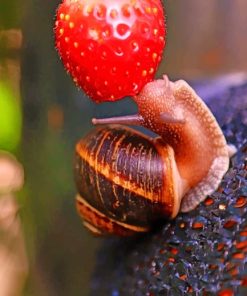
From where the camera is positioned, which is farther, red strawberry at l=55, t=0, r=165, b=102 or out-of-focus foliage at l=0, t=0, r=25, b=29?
out-of-focus foliage at l=0, t=0, r=25, b=29

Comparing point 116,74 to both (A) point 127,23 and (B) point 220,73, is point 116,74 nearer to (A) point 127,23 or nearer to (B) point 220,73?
(A) point 127,23

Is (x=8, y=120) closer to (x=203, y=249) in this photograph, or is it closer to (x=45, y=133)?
(x=45, y=133)

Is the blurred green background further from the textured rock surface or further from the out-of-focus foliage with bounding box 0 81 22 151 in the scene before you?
the textured rock surface

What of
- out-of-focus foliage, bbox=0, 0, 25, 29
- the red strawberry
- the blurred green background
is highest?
the red strawberry

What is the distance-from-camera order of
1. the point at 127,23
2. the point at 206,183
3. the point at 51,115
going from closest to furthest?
the point at 127,23 < the point at 206,183 < the point at 51,115

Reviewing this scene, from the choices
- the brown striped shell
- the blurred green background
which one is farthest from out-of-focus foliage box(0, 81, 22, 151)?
the brown striped shell

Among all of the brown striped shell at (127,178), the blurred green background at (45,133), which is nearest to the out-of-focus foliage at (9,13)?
the blurred green background at (45,133)

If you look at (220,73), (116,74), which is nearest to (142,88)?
(116,74)
